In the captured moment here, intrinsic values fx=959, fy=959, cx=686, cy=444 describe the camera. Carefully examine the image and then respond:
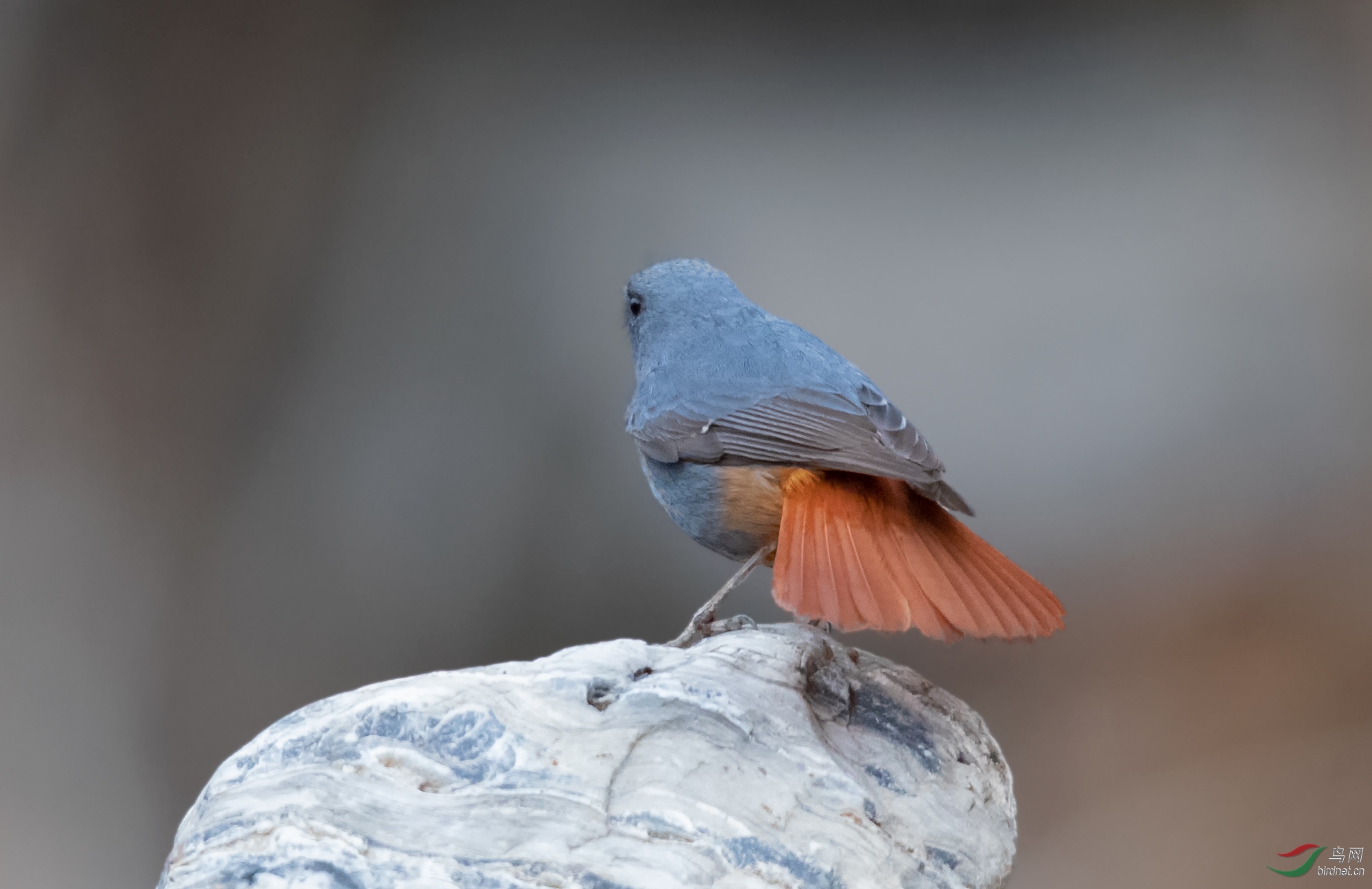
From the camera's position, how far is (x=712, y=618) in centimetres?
196

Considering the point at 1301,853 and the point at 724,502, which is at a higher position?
the point at 724,502

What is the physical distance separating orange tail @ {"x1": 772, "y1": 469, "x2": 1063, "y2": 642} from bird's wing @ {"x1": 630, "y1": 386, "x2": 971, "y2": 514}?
2.2 inches

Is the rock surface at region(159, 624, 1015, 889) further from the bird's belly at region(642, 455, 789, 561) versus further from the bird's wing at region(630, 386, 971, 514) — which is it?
the bird's wing at region(630, 386, 971, 514)

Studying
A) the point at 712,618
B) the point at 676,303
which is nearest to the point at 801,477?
the point at 712,618

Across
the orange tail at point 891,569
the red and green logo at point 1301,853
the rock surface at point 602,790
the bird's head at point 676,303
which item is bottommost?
the red and green logo at point 1301,853

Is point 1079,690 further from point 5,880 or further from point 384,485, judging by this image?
point 5,880

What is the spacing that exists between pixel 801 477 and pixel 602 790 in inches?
25.5

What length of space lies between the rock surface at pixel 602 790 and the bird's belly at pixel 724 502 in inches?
9.9

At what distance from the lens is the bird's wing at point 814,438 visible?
155 cm

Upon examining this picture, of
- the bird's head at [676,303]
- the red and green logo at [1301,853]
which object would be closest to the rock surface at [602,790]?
the bird's head at [676,303]

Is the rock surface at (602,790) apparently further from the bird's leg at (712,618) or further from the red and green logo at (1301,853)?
the red and green logo at (1301,853)

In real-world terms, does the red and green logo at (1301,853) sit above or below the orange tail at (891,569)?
below

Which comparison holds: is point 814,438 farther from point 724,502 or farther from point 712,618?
point 712,618

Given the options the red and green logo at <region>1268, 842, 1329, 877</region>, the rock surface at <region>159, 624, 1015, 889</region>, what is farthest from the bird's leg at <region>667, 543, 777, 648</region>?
the red and green logo at <region>1268, 842, 1329, 877</region>
